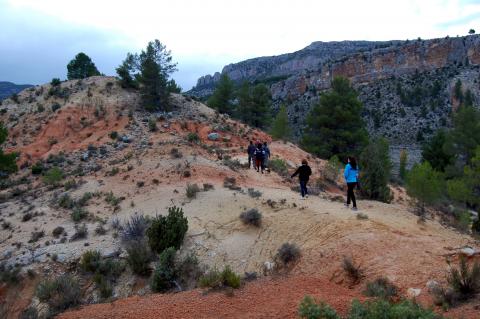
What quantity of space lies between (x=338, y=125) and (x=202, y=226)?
24175 millimetres

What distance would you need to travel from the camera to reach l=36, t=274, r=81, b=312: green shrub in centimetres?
780

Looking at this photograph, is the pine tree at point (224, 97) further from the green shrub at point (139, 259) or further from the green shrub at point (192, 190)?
the green shrub at point (139, 259)

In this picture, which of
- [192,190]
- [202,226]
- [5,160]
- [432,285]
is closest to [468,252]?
[432,285]

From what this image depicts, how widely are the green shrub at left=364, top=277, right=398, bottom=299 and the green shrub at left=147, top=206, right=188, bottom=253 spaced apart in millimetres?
5676

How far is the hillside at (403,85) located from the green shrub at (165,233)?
5622 centimetres

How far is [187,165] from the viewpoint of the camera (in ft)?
64.1

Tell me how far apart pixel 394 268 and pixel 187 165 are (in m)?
13.1

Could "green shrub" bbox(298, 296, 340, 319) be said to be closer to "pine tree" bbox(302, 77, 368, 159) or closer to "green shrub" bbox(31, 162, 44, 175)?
"green shrub" bbox(31, 162, 44, 175)

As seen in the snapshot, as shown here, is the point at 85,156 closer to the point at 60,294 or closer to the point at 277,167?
the point at 277,167

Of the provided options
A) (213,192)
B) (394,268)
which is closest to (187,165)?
(213,192)

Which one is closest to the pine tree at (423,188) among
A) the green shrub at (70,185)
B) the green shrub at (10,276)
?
the green shrub at (70,185)

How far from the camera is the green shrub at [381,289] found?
264 inches

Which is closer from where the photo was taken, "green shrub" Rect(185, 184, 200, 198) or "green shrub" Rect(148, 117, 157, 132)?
"green shrub" Rect(185, 184, 200, 198)

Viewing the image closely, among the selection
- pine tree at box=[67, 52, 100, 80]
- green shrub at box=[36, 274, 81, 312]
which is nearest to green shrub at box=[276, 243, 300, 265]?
green shrub at box=[36, 274, 81, 312]
